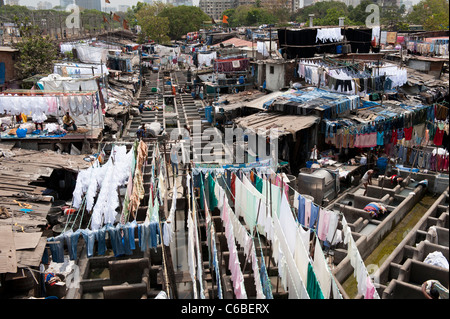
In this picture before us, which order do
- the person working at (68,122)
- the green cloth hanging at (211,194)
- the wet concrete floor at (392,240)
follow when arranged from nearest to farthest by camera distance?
the wet concrete floor at (392,240)
the green cloth hanging at (211,194)
the person working at (68,122)

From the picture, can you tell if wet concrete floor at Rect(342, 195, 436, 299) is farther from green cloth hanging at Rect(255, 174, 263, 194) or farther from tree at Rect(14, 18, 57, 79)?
tree at Rect(14, 18, 57, 79)

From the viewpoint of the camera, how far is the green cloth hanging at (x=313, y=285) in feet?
28.2

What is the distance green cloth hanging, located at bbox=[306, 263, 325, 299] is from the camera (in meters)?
8.60

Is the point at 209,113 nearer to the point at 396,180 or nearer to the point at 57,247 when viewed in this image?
the point at 396,180

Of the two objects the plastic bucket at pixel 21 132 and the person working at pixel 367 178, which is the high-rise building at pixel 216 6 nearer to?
the plastic bucket at pixel 21 132

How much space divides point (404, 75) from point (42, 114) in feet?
70.8

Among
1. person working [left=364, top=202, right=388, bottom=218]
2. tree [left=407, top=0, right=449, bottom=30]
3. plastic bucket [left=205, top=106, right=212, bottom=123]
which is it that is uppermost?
tree [left=407, top=0, right=449, bottom=30]

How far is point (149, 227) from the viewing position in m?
11.4

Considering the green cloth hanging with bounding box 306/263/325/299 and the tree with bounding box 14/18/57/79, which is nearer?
the green cloth hanging with bounding box 306/263/325/299

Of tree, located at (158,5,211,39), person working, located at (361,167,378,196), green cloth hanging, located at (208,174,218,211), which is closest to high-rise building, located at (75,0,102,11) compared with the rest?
tree, located at (158,5,211,39)

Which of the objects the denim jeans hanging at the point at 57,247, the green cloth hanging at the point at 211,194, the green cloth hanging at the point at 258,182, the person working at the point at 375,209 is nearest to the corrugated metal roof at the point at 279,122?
the green cloth hanging at the point at 258,182

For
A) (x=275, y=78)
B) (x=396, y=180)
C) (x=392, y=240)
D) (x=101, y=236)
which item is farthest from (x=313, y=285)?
(x=275, y=78)
